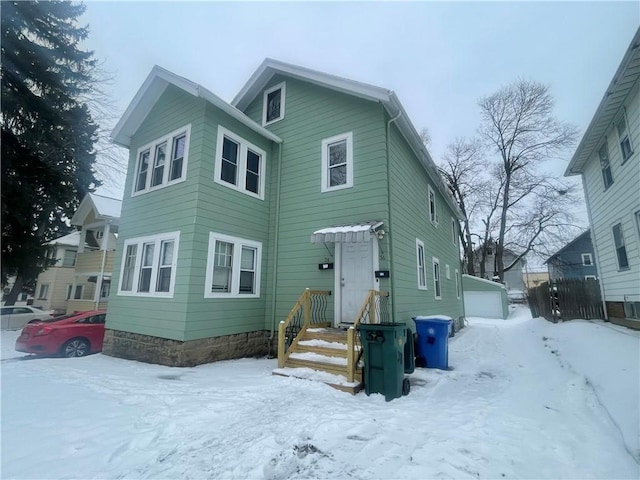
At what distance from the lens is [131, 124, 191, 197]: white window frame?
8.33 meters

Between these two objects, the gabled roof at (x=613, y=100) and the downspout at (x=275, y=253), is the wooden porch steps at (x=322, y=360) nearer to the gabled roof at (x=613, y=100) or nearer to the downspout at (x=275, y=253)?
the downspout at (x=275, y=253)

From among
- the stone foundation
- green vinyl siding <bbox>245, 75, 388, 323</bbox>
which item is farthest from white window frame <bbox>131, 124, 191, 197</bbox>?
the stone foundation

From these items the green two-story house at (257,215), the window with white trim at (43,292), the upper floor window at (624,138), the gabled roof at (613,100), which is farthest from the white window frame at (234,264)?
the window with white trim at (43,292)

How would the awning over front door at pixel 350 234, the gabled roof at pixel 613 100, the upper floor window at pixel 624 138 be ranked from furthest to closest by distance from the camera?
the upper floor window at pixel 624 138, the gabled roof at pixel 613 100, the awning over front door at pixel 350 234

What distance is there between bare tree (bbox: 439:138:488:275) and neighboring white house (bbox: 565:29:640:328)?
1791 centimetres

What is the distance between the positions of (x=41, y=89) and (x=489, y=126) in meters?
30.1

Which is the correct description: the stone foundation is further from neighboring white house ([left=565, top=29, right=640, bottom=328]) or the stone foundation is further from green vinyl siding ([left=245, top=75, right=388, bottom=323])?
neighboring white house ([left=565, top=29, right=640, bottom=328])

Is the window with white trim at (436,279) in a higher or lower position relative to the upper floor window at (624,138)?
lower

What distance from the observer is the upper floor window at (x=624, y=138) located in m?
8.70

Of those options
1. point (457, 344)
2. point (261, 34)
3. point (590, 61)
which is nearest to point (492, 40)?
point (590, 61)

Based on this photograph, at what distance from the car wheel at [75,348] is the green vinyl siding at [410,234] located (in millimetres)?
9508

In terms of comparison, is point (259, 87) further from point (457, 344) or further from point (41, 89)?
point (457, 344)

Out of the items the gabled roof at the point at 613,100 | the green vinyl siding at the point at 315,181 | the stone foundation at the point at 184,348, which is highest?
the gabled roof at the point at 613,100

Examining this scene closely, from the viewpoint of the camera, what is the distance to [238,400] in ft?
15.7
